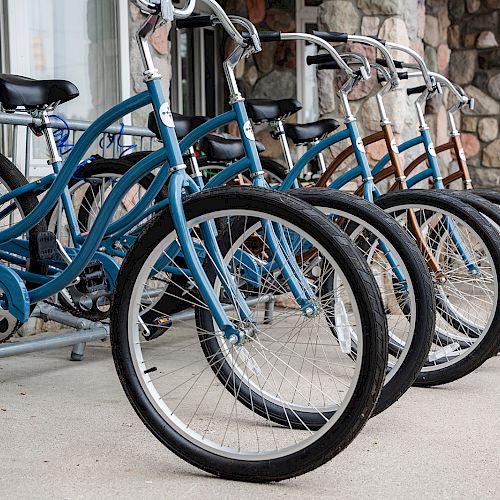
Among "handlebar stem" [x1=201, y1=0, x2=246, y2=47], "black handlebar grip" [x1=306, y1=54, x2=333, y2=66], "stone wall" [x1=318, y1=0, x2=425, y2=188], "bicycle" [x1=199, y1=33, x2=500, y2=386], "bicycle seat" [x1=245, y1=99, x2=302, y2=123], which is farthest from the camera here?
"stone wall" [x1=318, y1=0, x2=425, y2=188]

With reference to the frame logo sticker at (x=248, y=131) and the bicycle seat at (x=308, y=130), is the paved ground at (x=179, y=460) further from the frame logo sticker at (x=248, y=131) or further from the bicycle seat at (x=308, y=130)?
the bicycle seat at (x=308, y=130)

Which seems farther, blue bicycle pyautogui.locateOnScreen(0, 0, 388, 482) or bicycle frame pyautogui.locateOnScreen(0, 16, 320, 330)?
bicycle frame pyautogui.locateOnScreen(0, 16, 320, 330)

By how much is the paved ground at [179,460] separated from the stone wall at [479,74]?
395 centimetres

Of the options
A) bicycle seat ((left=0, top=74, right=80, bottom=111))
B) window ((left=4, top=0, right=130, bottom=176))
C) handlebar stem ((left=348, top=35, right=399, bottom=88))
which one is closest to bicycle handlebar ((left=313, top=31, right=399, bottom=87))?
handlebar stem ((left=348, top=35, right=399, bottom=88))

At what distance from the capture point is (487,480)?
219cm

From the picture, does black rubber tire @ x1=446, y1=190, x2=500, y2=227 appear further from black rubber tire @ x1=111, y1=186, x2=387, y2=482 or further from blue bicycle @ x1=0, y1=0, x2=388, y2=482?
black rubber tire @ x1=111, y1=186, x2=387, y2=482

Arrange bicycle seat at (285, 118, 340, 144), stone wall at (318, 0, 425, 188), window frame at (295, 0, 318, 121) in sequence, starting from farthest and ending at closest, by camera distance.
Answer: window frame at (295, 0, 318, 121) < stone wall at (318, 0, 425, 188) < bicycle seat at (285, 118, 340, 144)

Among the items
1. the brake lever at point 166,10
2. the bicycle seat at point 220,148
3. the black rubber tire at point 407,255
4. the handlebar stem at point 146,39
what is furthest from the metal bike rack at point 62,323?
the brake lever at point 166,10

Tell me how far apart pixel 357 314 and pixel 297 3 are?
4.56 meters

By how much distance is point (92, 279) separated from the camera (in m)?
3.01

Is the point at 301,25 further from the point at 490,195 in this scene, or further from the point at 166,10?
the point at 166,10

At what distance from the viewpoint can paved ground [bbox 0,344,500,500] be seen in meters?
2.11

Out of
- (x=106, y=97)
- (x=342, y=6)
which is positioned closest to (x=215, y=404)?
(x=106, y=97)

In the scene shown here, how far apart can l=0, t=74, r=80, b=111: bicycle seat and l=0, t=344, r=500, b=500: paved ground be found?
0.94 meters
